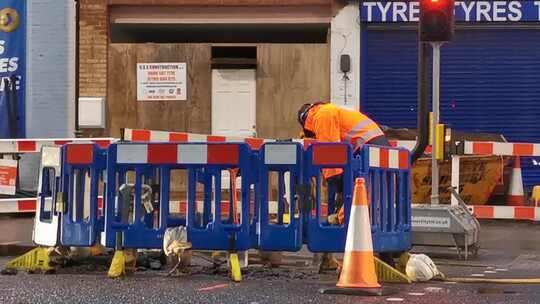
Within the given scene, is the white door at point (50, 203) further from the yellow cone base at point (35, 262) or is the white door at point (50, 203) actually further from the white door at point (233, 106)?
the white door at point (233, 106)

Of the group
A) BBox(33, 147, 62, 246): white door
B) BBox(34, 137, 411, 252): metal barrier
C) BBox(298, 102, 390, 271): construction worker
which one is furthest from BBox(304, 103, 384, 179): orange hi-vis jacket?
BBox(33, 147, 62, 246): white door

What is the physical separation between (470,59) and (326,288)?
10.1 metres

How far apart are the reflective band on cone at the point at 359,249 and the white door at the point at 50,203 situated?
2.77 metres

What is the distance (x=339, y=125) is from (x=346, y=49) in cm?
776

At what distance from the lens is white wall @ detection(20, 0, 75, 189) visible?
16.3 metres

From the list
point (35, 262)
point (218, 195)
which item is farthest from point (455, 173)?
point (35, 262)

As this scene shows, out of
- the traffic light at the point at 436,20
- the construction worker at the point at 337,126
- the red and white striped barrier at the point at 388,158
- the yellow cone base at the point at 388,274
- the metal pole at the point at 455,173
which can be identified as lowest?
the yellow cone base at the point at 388,274

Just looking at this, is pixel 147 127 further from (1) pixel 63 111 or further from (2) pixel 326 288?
(2) pixel 326 288

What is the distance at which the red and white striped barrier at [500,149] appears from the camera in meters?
12.3

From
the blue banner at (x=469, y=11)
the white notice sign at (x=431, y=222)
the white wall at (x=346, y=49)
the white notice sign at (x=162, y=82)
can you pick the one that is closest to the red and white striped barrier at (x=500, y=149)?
the white notice sign at (x=431, y=222)

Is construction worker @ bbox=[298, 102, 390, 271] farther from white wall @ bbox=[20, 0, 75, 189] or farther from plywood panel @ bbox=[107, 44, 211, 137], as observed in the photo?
white wall @ bbox=[20, 0, 75, 189]

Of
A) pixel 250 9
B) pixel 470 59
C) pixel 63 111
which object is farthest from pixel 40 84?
pixel 470 59

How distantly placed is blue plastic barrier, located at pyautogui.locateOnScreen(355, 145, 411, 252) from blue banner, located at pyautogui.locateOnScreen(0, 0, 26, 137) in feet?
32.8

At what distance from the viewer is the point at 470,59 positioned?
16109 millimetres
